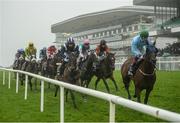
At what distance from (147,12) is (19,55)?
1358 inches

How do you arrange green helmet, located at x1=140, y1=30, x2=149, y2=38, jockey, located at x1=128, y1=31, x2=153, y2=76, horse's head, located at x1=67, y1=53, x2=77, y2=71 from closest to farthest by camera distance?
1. green helmet, located at x1=140, y1=30, x2=149, y2=38
2. jockey, located at x1=128, y1=31, x2=153, y2=76
3. horse's head, located at x1=67, y1=53, x2=77, y2=71

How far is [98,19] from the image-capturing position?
58250 mm

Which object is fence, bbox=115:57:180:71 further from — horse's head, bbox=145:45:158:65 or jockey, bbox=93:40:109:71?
horse's head, bbox=145:45:158:65

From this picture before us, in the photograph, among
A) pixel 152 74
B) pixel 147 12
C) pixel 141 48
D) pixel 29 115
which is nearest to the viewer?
pixel 29 115

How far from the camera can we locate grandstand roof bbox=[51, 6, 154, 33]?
4975cm

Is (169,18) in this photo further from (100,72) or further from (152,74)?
(152,74)

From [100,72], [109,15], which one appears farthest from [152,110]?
[109,15]

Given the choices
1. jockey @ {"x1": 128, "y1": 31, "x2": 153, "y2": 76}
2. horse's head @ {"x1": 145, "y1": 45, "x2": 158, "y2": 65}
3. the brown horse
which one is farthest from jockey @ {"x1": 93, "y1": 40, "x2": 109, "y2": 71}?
horse's head @ {"x1": 145, "y1": 45, "x2": 158, "y2": 65}

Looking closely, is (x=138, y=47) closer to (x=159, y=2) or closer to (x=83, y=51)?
(x=83, y=51)

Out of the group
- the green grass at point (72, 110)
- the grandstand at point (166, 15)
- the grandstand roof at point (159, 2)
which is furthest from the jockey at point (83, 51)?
the grandstand roof at point (159, 2)

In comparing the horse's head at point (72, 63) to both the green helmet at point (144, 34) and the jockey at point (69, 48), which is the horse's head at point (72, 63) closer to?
the jockey at point (69, 48)

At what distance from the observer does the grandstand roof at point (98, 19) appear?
163 feet

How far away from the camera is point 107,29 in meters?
55.7

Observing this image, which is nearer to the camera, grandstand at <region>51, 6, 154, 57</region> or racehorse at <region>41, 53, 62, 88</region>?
racehorse at <region>41, 53, 62, 88</region>
